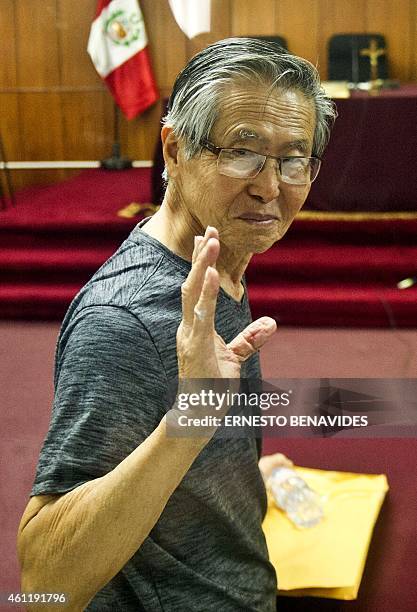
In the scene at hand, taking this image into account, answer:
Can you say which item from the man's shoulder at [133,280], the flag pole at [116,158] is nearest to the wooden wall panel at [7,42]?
the flag pole at [116,158]

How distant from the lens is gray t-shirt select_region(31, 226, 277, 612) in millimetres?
743

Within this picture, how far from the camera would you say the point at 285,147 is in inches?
29.6

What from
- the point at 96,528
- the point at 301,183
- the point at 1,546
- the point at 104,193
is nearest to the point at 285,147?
the point at 301,183

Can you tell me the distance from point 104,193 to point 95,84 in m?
0.11

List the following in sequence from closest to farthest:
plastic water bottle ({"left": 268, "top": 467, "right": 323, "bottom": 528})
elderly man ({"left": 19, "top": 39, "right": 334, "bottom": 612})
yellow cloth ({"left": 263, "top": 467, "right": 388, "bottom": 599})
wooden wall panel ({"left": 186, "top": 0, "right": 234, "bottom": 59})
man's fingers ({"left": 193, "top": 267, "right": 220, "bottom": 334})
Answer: man's fingers ({"left": 193, "top": 267, "right": 220, "bottom": 334}), elderly man ({"left": 19, "top": 39, "right": 334, "bottom": 612}), wooden wall panel ({"left": 186, "top": 0, "right": 234, "bottom": 59}), yellow cloth ({"left": 263, "top": 467, "right": 388, "bottom": 599}), plastic water bottle ({"left": 268, "top": 467, "right": 323, "bottom": 528})

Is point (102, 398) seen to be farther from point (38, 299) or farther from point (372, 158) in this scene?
point (372, 158)

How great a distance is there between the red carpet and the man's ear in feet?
0.40

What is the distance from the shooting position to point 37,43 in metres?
0.85

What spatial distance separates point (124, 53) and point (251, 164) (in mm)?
204

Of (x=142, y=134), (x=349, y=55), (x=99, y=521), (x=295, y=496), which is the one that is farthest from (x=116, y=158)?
(x=295, y=496)

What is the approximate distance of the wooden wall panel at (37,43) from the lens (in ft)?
2.78

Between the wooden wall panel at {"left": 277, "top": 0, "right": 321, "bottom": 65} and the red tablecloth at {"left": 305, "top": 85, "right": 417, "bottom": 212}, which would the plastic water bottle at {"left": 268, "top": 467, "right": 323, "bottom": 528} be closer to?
the red tablecloth at {"left": 305, "top": 85, "right": 417, "bottom": 212}

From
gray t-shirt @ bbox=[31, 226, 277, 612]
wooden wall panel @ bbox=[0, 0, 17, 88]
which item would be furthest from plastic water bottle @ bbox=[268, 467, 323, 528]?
wooden wall panel @ bbox=[0, 0, 17, 88]

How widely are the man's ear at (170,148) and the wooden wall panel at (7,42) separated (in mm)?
179
